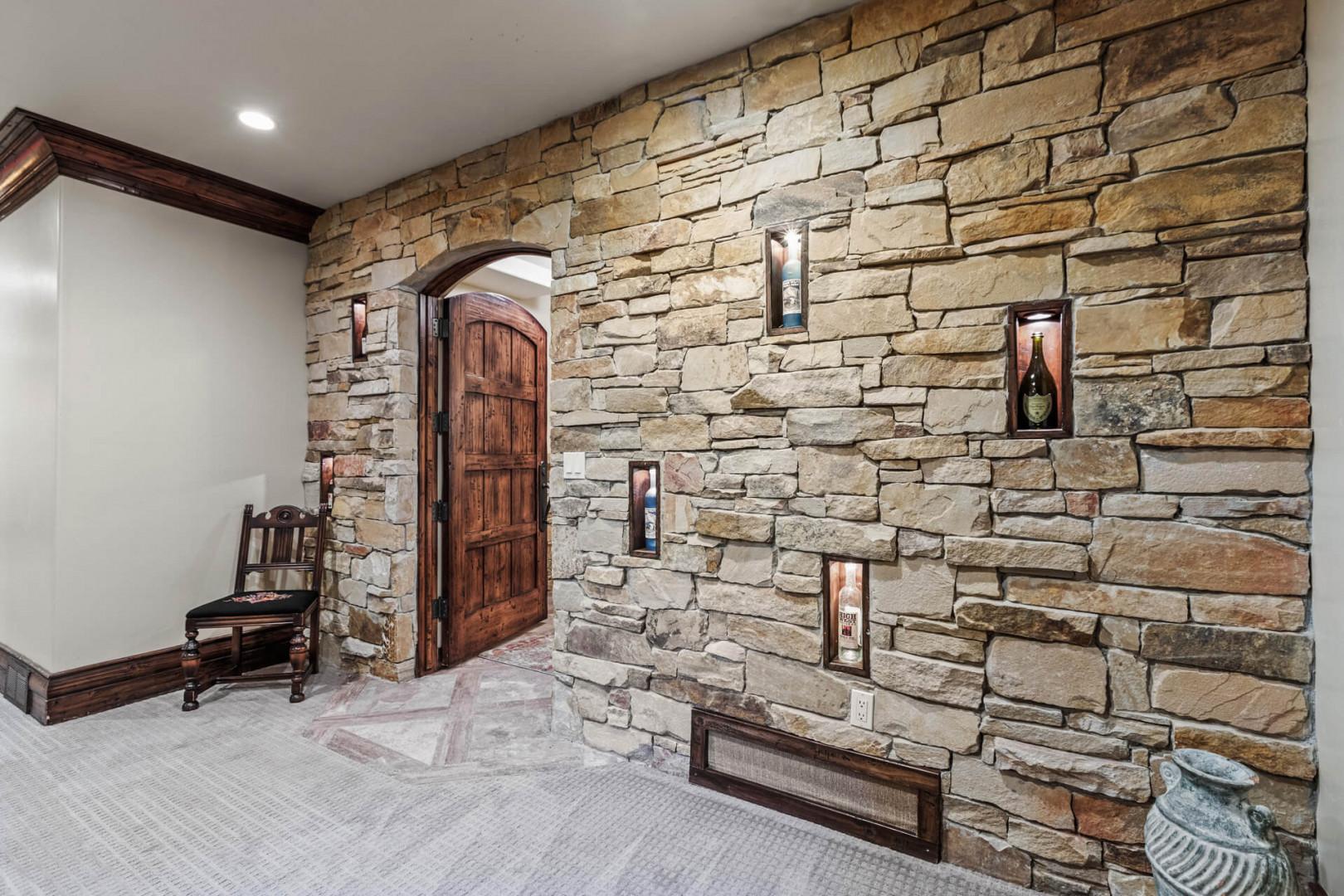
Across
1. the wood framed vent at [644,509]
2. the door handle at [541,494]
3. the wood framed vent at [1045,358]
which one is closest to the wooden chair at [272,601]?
the door handle at [541,494]

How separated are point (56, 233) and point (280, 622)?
6.54 feet

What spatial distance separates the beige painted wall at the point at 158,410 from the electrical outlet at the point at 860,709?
326cm

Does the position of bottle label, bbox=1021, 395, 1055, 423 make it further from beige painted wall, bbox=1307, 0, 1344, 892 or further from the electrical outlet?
the electrical outlet

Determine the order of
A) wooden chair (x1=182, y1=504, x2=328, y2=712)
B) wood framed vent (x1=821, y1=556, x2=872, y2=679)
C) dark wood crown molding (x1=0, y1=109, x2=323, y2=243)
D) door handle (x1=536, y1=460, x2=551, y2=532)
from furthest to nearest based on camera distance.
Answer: door handle (x1=536, y1=460, x2=551, y2=532) < wooden chair (x1=182, y1=504, x2=328, y2=712) < dark wood crown molding (x1=0, y1=109, x2=323, y2=243) < wood framed vent (x1=821, y1=556, x2=872, y2=679)

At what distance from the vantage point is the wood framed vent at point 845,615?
1.92m

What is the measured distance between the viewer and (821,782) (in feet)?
6.51

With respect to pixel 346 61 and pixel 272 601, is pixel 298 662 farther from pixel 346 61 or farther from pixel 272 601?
pixel 346 61

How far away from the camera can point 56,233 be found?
271 centimetres

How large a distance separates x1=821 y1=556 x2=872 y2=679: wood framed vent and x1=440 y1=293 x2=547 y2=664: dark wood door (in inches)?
84.7

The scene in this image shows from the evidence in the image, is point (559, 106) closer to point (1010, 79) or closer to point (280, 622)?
point (1010, 79)

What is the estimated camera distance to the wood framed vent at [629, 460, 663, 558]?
2.33 metres

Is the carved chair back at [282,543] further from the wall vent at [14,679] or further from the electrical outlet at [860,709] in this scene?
the electrical outlet at [860,709]

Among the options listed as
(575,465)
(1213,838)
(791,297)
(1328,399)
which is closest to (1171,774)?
(1213,838)

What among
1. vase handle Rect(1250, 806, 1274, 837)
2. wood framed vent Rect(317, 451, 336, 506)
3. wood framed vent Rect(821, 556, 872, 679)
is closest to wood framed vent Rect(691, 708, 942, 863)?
wood framed vent Rect(821, 556, 872, 679)
